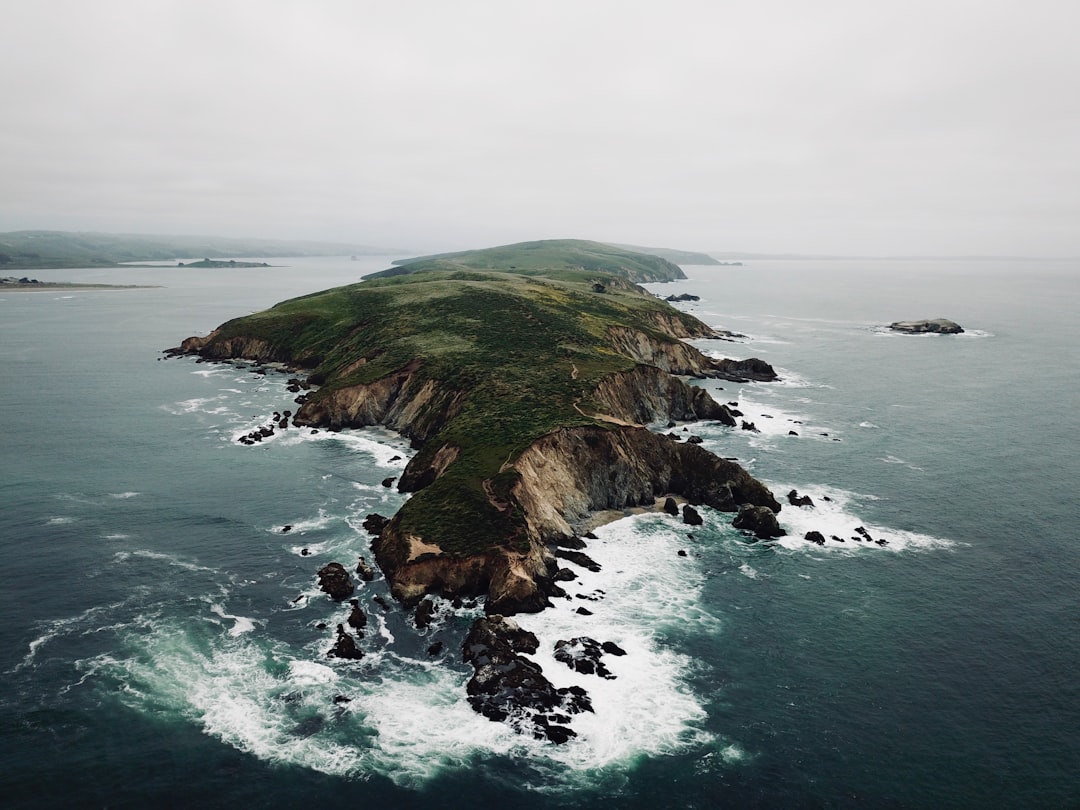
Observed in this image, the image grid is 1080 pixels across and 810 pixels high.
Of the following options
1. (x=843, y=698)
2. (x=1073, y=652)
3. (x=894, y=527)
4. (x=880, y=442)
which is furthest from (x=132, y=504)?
(x=880, y=442)

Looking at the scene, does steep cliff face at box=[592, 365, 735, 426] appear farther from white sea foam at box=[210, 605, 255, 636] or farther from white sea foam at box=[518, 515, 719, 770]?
white sea foam at box=[210, 605, 255, 636]

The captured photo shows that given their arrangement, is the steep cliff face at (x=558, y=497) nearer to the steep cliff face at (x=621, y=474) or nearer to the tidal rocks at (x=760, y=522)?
the steep cliff face at (x=621, y=474)

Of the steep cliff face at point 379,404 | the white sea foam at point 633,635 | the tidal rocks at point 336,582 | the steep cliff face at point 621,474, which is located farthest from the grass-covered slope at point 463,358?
the white sea foam at point 633,635

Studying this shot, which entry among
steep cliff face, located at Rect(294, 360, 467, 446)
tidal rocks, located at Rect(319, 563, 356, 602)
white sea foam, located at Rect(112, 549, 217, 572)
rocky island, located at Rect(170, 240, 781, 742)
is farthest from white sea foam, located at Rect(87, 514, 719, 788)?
steep cliff face, located at Rect(294, 360, 467, 446)

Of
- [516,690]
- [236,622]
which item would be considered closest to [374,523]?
[236,622]

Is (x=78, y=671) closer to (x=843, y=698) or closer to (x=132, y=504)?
(x=132, y=504)

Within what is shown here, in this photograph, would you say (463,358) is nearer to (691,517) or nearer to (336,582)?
(691,517)
